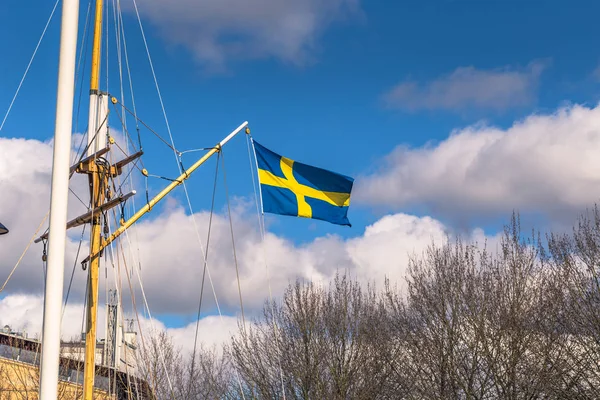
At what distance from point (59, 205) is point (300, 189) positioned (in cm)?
1139

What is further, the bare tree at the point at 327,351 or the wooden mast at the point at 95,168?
the bare tree at the point at 327,351

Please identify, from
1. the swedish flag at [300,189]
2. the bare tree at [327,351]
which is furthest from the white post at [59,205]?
the bare tree at [327,351]

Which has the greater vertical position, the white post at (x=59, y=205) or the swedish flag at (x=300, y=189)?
the swedish flag at (x=300, y=189)

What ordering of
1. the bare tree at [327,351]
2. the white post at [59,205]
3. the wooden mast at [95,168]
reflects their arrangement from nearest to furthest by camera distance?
the white post at [59,205], the wooden mast at [95,168], the bare tree at [327,351]

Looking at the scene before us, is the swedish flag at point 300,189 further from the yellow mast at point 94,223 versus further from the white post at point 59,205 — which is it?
the white post at point 59,205

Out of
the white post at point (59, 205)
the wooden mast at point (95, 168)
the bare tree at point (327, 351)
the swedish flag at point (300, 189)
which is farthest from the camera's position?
the bare tree at point (327, 351)

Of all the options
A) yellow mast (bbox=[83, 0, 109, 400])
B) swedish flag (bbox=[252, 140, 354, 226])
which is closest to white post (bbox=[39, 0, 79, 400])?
yellow mast (bbox=[83, 0, 109, 400])

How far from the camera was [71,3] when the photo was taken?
9.05 meters

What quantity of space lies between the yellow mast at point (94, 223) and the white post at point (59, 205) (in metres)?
10.2

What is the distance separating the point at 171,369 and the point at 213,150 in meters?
37.6

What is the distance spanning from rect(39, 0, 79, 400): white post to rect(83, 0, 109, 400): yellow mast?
1021 cm

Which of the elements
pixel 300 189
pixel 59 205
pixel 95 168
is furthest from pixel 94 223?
pixel 59 205

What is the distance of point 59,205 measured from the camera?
8.46m

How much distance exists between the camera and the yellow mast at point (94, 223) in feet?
59.4
